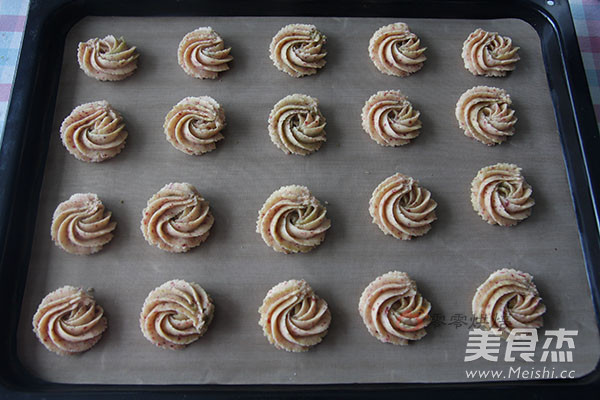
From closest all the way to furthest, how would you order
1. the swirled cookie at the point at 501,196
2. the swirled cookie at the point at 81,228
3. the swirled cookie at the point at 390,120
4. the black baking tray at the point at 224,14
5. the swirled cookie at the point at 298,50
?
the black baking tray at the point at 224,14
the swirled cookie at the point at 81,228
the swirled cookie at the point at 501,196
the swirled cookie at the point at 390,120
the swirled cookie at the point at 298,50

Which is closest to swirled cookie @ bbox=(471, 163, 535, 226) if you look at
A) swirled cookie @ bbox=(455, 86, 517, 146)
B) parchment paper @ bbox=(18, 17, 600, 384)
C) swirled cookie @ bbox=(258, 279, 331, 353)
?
parchment paper @ bbox=(18, 17, 600, 384)

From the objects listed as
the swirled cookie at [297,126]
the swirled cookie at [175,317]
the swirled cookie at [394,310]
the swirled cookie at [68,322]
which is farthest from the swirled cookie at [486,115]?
the swirled cookie at [68,322]

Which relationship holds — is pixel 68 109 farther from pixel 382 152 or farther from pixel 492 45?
pixel 492 45

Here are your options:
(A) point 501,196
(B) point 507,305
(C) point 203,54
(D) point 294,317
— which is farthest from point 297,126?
(B) point 507,305

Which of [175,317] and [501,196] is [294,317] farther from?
[501,196]

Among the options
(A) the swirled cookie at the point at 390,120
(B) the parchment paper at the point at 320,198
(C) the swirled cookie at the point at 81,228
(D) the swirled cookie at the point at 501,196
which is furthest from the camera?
(A) the swirled cookie at the point at 390,120

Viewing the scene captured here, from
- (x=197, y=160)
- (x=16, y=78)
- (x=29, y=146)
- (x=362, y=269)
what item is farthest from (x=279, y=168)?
(x=16, y=78)

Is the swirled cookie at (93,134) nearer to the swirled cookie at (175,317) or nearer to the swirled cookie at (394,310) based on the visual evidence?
the swirled cookie at (175,317)
